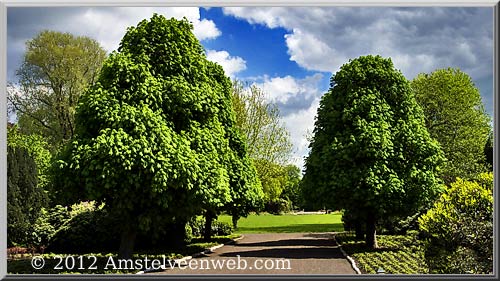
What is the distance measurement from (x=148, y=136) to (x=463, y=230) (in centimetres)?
633

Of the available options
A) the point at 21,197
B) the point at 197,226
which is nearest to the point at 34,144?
the point at 197,226

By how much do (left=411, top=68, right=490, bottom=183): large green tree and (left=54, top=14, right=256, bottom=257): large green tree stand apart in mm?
15756

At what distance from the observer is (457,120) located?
26.4 meters

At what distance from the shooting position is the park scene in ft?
38.8

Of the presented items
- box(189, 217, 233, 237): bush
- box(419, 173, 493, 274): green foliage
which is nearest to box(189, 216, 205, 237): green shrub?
box(189, 217, 233, 237): bush

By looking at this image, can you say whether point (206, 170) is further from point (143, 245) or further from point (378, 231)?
point (378, 231)

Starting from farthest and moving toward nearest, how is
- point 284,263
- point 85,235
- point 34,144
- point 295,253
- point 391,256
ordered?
point 34,144
point 85,235
point 295,253
point 391,256
point 284,263

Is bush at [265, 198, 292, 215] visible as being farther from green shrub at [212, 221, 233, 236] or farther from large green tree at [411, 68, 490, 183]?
large green tree at [411, 68, 490, 183]

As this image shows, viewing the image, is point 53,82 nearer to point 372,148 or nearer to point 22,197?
point 22,197

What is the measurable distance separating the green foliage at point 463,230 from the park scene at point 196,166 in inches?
0.9

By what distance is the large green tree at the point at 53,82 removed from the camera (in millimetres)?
24969

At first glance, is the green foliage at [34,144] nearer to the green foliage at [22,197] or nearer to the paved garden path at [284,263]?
the green foliage at [22,197]

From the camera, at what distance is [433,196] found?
55.4ft

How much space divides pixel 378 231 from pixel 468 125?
269 inches
